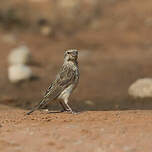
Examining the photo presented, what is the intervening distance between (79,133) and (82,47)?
53.2ft

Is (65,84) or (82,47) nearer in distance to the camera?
(65,84)

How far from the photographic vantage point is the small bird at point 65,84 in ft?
30.0

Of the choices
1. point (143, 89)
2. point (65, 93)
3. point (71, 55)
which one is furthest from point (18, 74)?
point (65, 93)

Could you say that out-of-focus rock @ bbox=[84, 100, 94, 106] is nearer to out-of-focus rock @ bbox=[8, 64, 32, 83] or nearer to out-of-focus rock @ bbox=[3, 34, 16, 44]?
out-of-focus rock @ bbox=[8, 64, 32, 83]

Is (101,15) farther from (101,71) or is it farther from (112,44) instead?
(101,71)

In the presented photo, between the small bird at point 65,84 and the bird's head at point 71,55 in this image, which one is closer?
the small bird at point 65,84

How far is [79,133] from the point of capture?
7328 millimetres

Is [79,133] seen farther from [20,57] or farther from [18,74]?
[20,57]

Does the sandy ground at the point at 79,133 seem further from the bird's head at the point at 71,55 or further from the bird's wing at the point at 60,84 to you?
the bird's head at the point at 71,55

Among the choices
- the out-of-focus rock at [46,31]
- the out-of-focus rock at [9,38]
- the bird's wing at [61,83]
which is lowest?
the bird's wing at [61,83]

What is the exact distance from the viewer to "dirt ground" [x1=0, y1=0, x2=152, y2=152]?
7.05 meters

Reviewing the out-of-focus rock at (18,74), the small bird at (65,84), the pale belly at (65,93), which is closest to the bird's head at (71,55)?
the small bird at (65,84)

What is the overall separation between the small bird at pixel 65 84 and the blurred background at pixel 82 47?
3469mm

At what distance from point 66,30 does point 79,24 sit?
3.85 feet
